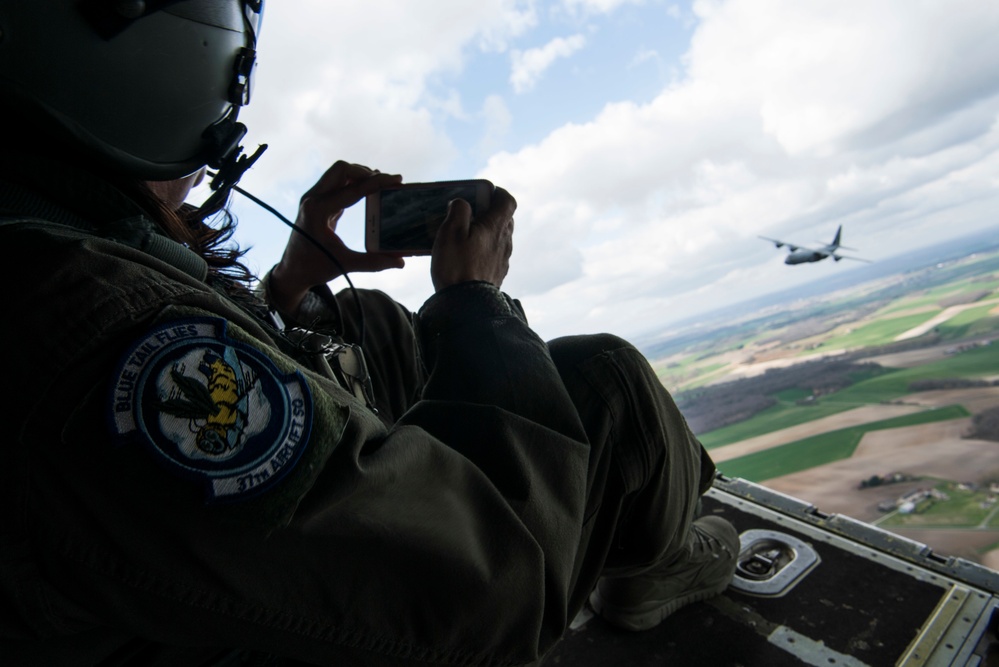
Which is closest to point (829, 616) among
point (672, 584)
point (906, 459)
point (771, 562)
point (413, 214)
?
point (771, 562)

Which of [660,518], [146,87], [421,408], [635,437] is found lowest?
[660,518]

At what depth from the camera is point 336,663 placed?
650 millimetres

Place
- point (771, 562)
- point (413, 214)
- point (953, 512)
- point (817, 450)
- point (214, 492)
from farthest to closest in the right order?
point (817, 450) < point (953, 512) < point (771, 562) < point (413, 214) < point (214, 492)

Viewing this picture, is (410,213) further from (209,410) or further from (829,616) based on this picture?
(829,616)

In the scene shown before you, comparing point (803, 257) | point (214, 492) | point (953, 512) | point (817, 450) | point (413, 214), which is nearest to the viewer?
point (214, 492)

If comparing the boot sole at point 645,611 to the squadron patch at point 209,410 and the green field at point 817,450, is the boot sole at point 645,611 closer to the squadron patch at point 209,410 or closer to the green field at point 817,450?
the squadron patch at point 209,410

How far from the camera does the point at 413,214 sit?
1.31 m

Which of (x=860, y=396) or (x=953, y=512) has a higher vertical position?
(x=860, y=396)

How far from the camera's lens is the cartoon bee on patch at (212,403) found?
529mm

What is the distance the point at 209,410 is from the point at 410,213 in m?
0.85

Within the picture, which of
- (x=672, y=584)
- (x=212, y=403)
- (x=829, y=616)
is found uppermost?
(x=212, y=403)

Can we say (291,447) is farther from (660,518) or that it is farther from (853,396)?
(853,396)

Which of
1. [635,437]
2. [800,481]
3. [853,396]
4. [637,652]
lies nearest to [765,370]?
[853,396]

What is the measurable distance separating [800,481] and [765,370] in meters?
3.54
